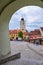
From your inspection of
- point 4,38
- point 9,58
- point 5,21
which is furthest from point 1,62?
point 5,21

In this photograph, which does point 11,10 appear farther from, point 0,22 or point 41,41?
point 41,41

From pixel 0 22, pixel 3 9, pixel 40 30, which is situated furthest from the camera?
pixel 40 30

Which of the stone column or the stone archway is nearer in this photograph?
the stone archway

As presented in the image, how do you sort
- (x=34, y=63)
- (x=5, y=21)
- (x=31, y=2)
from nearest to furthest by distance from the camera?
1. (x=34, y=63)
2. (x=31, y=2)
3. (x=5, y=21)

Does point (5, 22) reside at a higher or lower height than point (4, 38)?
higher

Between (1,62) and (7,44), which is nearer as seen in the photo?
(1,62)

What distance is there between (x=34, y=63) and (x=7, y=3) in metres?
3.10

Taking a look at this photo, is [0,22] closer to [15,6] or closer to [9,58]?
[15,6]

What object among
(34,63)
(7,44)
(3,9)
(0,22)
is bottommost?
(34,63)

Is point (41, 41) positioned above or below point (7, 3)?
below

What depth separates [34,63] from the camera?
25.2ft

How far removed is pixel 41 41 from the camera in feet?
67.1

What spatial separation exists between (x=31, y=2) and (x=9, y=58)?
9.94ft

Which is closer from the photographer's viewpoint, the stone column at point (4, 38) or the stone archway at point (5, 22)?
the stone archway at point (5, 22)
